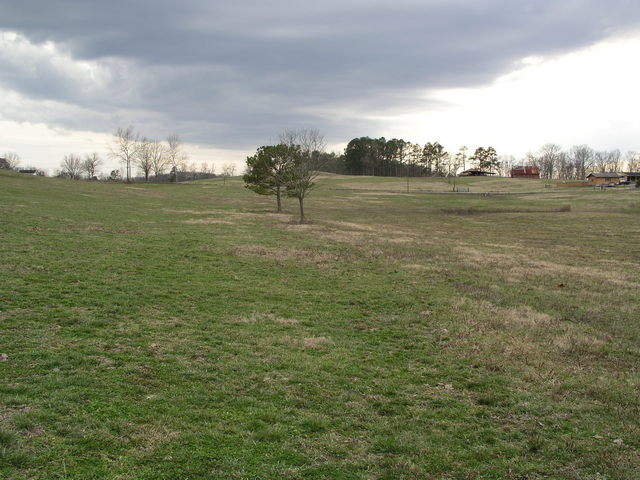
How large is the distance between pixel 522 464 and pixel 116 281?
11.4 meters

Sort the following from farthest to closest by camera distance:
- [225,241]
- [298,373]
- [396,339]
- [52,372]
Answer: [225,241]
[396,339]
[298,373]
[52,372]

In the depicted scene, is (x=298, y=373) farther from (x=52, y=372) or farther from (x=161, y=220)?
(x=161, y=220)

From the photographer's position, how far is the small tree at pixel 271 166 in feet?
142

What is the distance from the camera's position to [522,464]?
208 inches

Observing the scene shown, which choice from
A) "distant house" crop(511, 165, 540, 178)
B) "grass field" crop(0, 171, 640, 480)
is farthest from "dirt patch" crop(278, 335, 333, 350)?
"distant house" crop(511, 165, 540, 178)

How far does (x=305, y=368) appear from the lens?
7.92 m

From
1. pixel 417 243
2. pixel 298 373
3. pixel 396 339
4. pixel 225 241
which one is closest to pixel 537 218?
pixel 417 243

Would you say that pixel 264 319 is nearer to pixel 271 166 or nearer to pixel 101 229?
pixel 101 229

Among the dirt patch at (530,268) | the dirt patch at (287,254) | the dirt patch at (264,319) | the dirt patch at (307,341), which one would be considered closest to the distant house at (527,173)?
the dirt patch at (530,268)

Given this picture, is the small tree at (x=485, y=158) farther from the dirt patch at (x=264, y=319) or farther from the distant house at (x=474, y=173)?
the dirt patch at (x=264, y=319)

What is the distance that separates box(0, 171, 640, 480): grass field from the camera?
5.19 m

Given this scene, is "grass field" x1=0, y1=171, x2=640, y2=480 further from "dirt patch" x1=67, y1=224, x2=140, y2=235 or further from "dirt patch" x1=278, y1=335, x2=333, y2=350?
"dirt patch" x1=67, y1=224, x2=140, y2=235

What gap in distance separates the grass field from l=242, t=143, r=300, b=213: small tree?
84.8 feet


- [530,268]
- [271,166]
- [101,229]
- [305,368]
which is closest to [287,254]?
[101,229]
